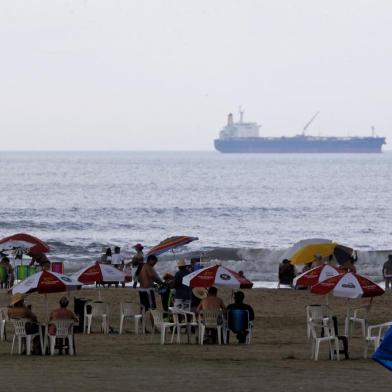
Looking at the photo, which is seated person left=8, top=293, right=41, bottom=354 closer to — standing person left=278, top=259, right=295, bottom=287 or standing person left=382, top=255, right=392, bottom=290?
standing person left=278, top=259, right=295, bottom=287

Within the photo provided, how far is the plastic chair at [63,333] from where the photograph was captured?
49.3ft

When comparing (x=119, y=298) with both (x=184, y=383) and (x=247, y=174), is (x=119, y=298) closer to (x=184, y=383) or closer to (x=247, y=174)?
(x=184, y=383)

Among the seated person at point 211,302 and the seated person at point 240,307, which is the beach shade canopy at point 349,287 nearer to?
the seated person at point 240,307

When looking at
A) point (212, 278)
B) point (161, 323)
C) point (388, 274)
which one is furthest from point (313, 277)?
point (388, 274)

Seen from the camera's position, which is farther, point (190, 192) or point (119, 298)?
point (190, 192)

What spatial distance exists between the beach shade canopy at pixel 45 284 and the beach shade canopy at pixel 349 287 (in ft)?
10.8

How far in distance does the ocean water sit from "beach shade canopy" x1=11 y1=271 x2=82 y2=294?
1812cm

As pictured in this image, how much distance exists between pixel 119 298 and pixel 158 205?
184 feet

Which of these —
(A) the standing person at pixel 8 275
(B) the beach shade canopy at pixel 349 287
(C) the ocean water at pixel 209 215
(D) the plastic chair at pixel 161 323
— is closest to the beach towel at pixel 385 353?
(B) the beach shade canopy at pixel 349 287

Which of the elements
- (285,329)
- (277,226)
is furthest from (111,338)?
(277,226)

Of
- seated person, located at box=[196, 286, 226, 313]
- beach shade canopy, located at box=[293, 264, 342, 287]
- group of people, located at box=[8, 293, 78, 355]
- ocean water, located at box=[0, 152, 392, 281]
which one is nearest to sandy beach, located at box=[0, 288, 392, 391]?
group of people, located at box=[8, 293, 78, 355]

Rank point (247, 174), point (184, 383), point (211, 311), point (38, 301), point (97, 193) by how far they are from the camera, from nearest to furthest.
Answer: point (184, 383)
point (211, 311)
point (38, 301)
point (97, 193)
point (247, 174)

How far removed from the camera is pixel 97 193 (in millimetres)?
95375

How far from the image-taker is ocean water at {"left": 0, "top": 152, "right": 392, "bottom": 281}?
Result: 44.5 meters
